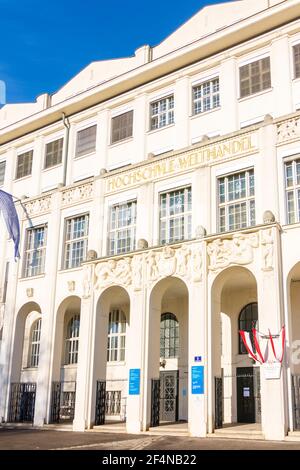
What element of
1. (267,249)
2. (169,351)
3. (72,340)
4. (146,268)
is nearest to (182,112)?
(146,268)

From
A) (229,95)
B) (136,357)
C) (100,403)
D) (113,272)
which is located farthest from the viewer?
(229,95)

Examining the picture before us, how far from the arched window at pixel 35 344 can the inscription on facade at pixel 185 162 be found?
9.12m

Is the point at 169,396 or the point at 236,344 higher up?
the point at 236,344

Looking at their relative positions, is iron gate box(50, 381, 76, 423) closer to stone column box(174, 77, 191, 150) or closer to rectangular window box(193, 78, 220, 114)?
stone column box(174, 77, 191, 150)

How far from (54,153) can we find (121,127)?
4548 millimetres

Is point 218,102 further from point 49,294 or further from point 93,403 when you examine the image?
point 93,403

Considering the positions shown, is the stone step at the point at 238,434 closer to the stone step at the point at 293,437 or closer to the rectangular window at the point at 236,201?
the stone step at the point at 293,437

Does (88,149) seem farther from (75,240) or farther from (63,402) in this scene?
(63,402)

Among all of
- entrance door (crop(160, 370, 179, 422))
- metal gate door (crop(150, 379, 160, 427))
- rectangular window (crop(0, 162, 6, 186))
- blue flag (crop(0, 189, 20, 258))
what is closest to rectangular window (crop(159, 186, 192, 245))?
metal gate door (crop(150, 379, 160, 427))

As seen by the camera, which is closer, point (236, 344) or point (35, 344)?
point (236, 344)

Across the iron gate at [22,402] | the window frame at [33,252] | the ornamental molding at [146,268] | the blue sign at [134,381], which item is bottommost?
the iron gate at [22,402]

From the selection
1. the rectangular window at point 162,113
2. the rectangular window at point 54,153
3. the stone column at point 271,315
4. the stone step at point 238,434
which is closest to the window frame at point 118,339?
the stone step at point 238,434

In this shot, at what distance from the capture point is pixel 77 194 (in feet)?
86.9

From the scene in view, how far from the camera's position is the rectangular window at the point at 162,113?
26391 mm
